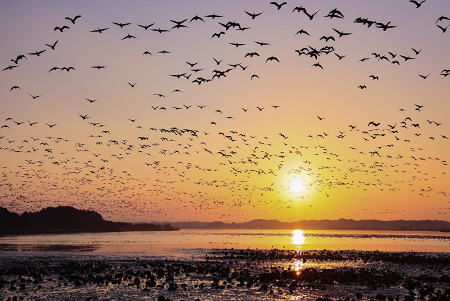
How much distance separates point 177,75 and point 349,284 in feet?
73.4

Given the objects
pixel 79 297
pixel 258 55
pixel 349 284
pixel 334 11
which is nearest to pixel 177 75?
pixel 258 55

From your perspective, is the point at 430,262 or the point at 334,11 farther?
the point at 430,262

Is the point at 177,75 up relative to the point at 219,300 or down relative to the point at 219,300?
up

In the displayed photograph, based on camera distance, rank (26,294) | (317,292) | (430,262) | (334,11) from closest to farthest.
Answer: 1. (334,11)
2. (26,294)
3. (317,292)
4. (430,262)

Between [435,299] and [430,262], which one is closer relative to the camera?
[435,299]

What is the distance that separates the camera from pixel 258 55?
32.3 meters

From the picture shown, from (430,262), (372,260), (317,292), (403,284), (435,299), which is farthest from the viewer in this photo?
(372,260)

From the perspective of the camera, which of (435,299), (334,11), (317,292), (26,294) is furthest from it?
(317,292)

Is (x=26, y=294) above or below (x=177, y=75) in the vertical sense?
below

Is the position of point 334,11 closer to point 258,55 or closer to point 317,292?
point 258,55

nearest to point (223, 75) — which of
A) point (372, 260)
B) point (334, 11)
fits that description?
point (334, 11)

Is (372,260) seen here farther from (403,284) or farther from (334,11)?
(334,11)

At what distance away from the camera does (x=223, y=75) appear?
35781 millimetres

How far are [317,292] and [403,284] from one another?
26.5 feet
